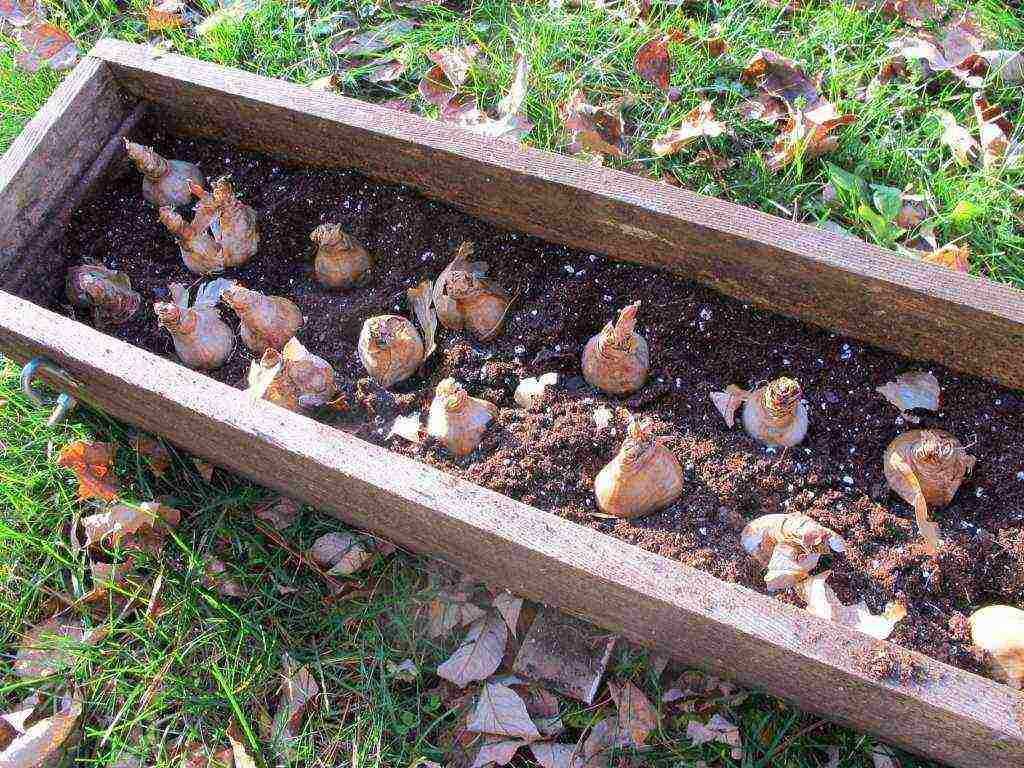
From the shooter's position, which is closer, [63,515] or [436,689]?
[436,689]

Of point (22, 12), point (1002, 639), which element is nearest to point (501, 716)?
point (1002, 639)

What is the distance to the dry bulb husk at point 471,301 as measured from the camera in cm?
218

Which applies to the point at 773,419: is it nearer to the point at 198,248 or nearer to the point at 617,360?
the point at 617,360

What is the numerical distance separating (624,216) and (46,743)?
1991 millimetres

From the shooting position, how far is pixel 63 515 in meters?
2.49

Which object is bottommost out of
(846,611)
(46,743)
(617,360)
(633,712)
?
(46,743)

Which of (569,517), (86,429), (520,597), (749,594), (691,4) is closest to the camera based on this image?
(749,594)

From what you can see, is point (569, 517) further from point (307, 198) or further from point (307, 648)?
point (307, 198)

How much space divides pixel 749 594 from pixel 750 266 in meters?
0.83

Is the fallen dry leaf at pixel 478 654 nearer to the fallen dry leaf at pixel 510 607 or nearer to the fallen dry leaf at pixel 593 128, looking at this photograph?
the fallen dry leaf at pixel 510 607

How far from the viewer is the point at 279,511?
246 cm

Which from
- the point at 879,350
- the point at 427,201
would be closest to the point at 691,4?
the point at 427,201

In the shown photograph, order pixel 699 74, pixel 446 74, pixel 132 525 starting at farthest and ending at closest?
pixel 446 74 → pixel 699 74 → pixel 132 525

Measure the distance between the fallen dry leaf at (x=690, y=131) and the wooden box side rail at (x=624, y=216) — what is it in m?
0.78
